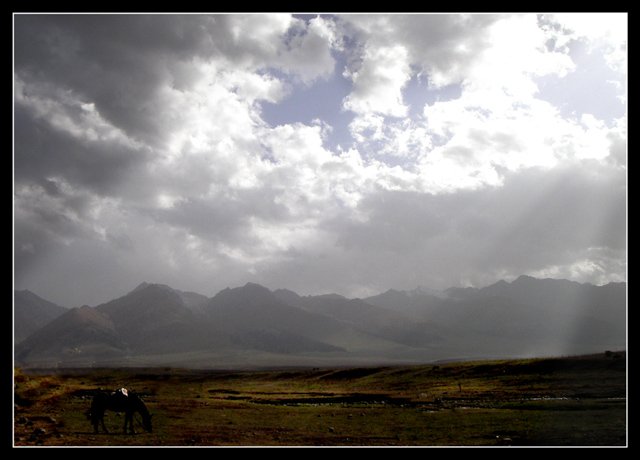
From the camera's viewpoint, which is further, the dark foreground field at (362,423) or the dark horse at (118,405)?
the dark horse at (118,405)

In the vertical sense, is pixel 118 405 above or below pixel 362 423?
above

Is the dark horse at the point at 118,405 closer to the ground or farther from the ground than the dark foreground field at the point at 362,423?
farther from the ground

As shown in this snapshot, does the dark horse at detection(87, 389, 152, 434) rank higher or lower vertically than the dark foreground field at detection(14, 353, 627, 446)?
higher

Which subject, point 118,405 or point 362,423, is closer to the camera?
point 118,405

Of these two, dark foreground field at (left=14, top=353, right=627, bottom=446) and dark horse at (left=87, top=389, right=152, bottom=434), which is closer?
dark foreground field at (left=14, top=353, right=627, bottom=446)

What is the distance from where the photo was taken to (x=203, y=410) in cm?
4422
